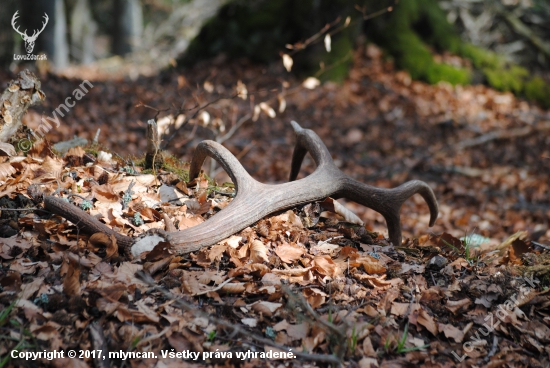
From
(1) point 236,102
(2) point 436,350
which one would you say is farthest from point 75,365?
(1) point 236,102

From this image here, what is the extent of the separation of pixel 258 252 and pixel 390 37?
30.0 feet

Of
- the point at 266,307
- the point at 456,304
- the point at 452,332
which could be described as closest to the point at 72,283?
the point at 266,307

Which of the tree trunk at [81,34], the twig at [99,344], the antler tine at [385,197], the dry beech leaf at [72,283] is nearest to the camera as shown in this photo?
the twig at [99,344]

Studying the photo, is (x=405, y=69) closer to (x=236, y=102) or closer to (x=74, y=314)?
(x=236, y=102)

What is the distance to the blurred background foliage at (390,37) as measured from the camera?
9.67 m

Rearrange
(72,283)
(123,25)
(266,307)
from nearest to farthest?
(72,283)
(266,307)
(123,25)

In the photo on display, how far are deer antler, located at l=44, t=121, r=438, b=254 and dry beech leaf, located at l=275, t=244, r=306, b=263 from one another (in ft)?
0.84

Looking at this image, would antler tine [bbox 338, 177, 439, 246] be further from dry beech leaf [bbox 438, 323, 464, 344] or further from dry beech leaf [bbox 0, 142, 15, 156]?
dry beech leaf [bbox 0, 142, 15, 156]

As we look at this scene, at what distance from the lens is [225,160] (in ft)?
10.4

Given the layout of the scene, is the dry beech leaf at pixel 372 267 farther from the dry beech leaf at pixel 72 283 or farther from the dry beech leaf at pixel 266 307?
the dry beech leaf at pixel 72 283

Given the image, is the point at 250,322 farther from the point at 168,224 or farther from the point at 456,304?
the point at 456,304

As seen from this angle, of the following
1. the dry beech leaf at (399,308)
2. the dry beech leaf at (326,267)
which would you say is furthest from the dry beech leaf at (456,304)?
the dry beech leaf at (326,267)

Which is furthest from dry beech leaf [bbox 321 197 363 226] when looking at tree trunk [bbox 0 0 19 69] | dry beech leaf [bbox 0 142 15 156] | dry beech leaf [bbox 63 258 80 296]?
tree trunk [bbox 0 0 19 69]

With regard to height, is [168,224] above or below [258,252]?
above
